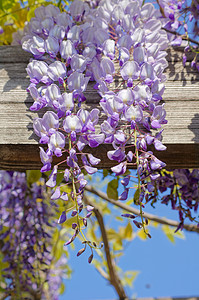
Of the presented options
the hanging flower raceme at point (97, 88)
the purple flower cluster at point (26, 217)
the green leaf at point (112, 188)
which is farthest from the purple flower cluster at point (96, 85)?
the purple flower cluster at point (26, 217)

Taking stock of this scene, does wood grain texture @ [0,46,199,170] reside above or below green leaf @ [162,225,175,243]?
above

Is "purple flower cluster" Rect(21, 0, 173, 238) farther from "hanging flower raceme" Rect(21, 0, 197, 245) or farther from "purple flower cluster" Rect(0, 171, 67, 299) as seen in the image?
"purple flower cluster" Rect(0, 171, 67, 299)

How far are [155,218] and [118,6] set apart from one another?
2.82 ft

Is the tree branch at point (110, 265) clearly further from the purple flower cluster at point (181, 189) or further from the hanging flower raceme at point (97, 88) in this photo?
the hanging flower raceme at point (97, 88)

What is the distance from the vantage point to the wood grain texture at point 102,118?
0.75 metres

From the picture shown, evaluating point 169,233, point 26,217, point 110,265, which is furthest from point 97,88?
point 169,233

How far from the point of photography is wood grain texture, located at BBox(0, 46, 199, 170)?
0.75 metres

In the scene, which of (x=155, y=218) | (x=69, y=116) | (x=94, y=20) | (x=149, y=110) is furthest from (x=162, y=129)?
(x=155, y=218)

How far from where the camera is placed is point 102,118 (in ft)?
2.50

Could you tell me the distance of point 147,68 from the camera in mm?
732

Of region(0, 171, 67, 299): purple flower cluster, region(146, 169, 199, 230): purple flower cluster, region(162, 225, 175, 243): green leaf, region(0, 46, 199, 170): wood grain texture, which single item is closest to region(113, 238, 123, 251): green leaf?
region(162, 225, 175, 243): green leaf

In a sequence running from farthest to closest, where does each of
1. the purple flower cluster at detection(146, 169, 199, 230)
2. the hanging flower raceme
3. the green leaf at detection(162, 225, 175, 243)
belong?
A: the green leaf at detection(162, 225, 175, 243) < the purple flower cluster at detection(146, 169, 199, 230) < the hanging flower raceme

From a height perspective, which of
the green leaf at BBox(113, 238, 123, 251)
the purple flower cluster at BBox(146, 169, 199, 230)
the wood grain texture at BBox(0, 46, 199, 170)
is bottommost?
the green leaf at BBox(113, 238, 123, 251)

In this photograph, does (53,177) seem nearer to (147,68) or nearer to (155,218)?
(147,68)
